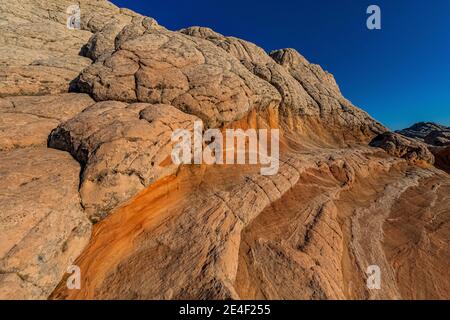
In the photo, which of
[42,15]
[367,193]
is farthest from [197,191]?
[42,15]

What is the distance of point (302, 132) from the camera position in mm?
23656

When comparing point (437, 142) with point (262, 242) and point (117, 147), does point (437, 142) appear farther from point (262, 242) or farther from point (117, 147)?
point (117, 147)

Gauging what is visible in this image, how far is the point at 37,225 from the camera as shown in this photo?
8547mm

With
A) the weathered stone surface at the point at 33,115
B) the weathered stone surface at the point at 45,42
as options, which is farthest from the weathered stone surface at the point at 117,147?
the weathered stone surface at the point at 45,42

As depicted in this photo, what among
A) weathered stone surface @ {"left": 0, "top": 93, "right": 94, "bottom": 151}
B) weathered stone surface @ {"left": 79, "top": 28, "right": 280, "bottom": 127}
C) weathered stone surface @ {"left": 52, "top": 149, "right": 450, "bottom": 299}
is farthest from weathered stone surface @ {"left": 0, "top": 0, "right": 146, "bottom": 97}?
weathered stone surface @ {"left": 52, "top": 149, "right": 450, "bottom": 299}

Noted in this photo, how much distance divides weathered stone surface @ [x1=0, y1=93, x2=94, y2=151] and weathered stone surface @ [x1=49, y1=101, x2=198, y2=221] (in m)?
1.02

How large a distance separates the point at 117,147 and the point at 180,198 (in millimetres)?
3972

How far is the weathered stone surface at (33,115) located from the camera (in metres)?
12.7

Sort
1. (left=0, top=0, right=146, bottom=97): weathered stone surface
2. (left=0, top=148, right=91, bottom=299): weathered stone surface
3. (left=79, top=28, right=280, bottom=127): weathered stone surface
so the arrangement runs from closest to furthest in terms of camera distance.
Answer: (left=0, top=148, right=91, bottom=299): weathered stone surface < (left=79, top=28, right=280, bottom=127): weathered stone surface < (left=0, top=0, right=146, bottom=97): weathered stone surface

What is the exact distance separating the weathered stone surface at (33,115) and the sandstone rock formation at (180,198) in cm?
9

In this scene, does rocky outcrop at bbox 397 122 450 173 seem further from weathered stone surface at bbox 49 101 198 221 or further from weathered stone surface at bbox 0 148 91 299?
weathered stone surface at bbox 0 148 91 299

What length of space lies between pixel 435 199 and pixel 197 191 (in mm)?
16800

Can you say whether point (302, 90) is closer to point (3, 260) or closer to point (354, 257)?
point (354, 257)

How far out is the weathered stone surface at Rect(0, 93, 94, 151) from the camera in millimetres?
12734
